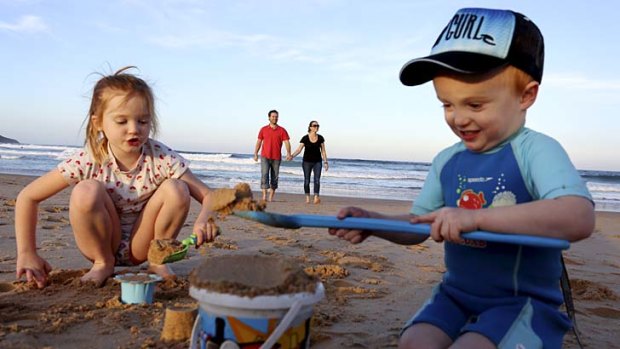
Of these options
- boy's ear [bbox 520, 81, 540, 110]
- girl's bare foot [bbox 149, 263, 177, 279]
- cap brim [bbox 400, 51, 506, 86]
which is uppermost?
cap brim [bbox 400, 51, 506, 86]

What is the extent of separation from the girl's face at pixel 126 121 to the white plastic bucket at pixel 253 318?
66.6 inches

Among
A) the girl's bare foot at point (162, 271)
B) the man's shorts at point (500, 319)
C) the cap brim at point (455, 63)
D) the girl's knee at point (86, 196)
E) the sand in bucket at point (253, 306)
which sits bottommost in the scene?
the girl's bare foot at point (162, 271)

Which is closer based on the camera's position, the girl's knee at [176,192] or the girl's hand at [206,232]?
the girl's hand at [206,232]

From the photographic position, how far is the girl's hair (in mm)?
2961

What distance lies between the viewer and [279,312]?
1.40 metres

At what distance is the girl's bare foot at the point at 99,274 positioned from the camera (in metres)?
2.89

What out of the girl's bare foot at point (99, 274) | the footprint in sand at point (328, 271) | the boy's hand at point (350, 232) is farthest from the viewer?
the footprint in sand at point (328, 271)

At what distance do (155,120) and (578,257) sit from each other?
11.8ft

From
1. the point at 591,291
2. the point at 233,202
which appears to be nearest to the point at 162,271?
the point at 233,202

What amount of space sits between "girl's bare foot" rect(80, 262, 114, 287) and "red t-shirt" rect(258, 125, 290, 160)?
6266mm

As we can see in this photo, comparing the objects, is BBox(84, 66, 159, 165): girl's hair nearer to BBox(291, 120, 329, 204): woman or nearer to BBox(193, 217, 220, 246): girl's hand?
BBox(193, 217, 220, 246): girl's hand

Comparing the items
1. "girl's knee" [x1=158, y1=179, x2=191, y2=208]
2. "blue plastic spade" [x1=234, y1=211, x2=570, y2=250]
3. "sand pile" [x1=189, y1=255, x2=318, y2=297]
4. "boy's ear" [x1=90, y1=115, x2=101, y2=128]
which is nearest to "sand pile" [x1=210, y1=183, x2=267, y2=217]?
"blue plastic spade" [x1=234, y1=211, x2=570, y2=250]

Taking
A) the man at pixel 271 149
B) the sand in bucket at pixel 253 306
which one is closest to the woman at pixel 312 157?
the man at pixel 271 149

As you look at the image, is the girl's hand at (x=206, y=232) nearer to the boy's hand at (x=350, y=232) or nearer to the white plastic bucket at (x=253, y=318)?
the boy's hand at (x=350, y=232)
